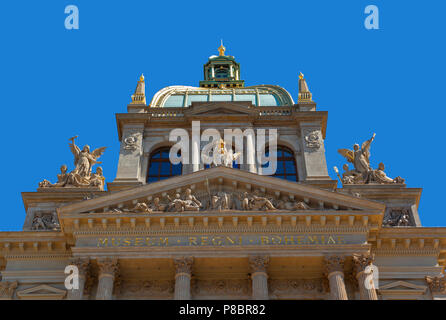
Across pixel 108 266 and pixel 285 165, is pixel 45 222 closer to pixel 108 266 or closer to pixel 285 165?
pixel 108 266

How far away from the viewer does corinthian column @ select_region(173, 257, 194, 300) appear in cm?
2690

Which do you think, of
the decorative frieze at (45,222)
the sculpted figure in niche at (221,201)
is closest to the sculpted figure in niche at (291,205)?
the sculpted figure in niche at (221,201)

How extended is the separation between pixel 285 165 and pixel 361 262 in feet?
35.0

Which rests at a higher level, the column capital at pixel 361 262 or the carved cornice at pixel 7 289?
the column capital at pixel 361 262

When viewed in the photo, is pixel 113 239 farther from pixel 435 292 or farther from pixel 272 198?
pixel 435 292

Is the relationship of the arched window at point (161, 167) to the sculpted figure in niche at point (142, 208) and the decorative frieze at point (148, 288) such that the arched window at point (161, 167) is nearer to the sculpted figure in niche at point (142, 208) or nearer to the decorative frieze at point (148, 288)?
the sculpted figure in niche at point (142, 208)

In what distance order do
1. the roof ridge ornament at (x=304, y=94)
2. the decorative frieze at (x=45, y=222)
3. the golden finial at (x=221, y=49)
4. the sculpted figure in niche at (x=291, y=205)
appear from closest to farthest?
the sculpted figure in niche at (x=291, y=205)
the decorative frieze at (x=45, y=222)
the roof ridge ornament at (x=304, y=94)
the golden finial at (x=221, y=49)

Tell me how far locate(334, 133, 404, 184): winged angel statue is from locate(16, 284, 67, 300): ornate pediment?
13712mm

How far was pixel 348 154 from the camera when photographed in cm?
3512

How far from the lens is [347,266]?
28109mm

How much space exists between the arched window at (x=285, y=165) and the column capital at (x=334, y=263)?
9.32 m

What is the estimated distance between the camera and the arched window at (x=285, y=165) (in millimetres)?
36812

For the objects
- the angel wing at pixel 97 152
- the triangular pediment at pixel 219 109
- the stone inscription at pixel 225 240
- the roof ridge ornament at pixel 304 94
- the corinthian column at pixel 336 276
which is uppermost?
the roof ridge ornament at pixel 304 94

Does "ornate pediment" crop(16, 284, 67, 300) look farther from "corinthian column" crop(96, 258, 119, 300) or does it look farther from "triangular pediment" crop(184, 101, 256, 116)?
"triangular pediment" crop(184, 101, 256, 116)
